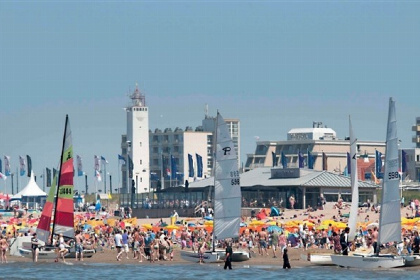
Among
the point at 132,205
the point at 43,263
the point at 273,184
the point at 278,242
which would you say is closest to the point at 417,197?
the point at 273,184

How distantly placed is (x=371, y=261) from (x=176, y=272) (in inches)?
301

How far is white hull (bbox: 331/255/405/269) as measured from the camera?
1751 inches

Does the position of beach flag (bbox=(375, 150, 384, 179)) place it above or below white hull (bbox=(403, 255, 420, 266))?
above

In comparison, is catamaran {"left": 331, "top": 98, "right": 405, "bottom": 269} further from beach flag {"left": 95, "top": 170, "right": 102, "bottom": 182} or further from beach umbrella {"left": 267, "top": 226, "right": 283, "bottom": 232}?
beach flag {"left": 95, "top": 170, "right": 102, "bottom": 182}

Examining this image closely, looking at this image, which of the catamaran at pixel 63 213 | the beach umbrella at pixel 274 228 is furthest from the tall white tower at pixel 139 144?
the catamaran at pixel 63 213

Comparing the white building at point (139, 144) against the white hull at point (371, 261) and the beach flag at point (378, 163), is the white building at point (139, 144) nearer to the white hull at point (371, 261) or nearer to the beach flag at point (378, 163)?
the beach flag at point (378, 163)

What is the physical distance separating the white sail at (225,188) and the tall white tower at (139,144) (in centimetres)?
14107

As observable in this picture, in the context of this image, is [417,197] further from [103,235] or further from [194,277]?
[194,277]

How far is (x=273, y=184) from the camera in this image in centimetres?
10762

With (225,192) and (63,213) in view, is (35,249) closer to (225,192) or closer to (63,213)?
(63,213)

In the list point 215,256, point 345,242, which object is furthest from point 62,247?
point 345,242

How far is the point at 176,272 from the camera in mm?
47500

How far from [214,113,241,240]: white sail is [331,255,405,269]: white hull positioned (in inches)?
244

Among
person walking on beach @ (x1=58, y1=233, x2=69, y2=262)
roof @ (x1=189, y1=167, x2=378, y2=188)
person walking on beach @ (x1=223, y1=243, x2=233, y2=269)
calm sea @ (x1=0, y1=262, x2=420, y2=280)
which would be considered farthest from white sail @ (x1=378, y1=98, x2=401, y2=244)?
roof @ (x1=189, y1=167, x2=378, y2=188)
